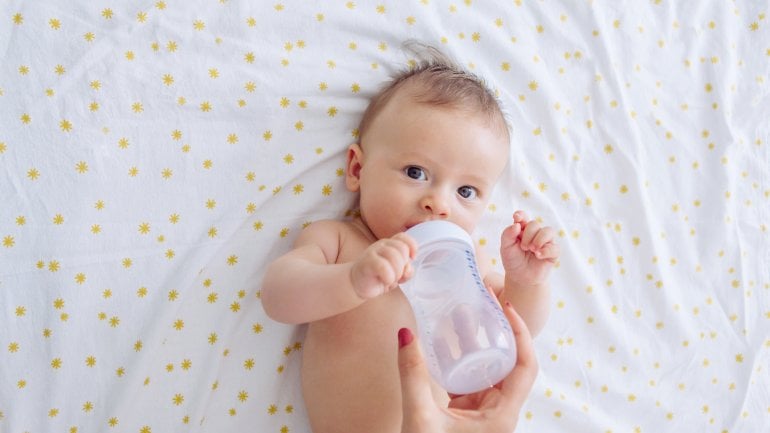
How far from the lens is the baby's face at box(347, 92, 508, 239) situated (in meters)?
1.24

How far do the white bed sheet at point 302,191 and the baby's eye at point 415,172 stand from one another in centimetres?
19

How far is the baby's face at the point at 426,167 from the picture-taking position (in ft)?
4.06

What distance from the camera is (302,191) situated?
1384mm

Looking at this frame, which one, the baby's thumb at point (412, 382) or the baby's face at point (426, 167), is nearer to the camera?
the baby's thumb at point (412, 382)

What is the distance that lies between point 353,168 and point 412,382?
21.0 inches

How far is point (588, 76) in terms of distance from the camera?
1.62 meters

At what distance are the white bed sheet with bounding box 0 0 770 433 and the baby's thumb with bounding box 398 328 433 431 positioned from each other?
0.44 metres

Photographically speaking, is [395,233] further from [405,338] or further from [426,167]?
[405,338]

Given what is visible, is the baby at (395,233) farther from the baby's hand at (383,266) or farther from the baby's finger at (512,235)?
the baby's hand at (383,266)

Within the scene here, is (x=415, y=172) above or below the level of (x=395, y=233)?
above

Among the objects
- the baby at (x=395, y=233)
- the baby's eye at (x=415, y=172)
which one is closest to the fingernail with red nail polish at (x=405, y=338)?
the baby at (x=395, y=233)

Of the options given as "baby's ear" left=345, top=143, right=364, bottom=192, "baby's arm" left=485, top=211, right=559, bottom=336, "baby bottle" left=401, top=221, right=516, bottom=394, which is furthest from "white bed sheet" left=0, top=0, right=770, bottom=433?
"baby bottle" left=401, top=221, right=516, bottom=394

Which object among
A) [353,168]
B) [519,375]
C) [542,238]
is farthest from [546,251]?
[353,168]

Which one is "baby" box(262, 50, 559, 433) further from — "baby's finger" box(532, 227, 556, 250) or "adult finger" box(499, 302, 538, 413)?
"adult finger" box(499, 302, 538, 413)
